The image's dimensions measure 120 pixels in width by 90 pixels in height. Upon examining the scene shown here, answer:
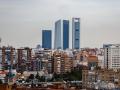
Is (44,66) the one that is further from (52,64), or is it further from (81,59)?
(81,59)

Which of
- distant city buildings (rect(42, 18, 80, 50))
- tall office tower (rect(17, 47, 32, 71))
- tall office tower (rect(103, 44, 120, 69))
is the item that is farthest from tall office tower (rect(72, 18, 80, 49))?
tall office tower (rect(17, 47, 32, 71))

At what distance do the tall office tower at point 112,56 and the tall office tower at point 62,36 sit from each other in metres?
23.2

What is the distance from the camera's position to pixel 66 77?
33281 mm

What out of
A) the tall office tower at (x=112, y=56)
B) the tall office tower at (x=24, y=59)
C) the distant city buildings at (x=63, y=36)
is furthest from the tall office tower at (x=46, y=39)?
the tall office tower at (x=24, y=59)

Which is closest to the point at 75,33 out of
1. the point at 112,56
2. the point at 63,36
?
the point at 63,36

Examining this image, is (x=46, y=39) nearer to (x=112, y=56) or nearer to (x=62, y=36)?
(x=62, y=36)

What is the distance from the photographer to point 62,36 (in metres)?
74.6

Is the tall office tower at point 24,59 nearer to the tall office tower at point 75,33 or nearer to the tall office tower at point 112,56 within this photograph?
the tall office tower at point 112,56

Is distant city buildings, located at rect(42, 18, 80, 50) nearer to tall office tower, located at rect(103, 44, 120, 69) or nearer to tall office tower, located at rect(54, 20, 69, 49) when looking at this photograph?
tall office tower, located at rect(54, 20, 69, 49)

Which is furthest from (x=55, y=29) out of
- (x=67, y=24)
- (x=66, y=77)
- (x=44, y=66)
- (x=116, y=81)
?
(x=116, y=81)

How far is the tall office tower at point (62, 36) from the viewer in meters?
74.5

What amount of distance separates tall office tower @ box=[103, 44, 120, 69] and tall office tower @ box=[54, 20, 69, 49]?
913 inches

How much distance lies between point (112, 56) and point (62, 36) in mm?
25698

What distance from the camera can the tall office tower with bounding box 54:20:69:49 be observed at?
7449 cm
